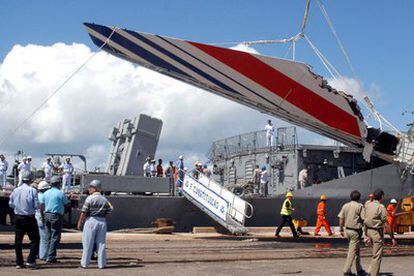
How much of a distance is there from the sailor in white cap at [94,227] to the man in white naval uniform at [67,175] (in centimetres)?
1313

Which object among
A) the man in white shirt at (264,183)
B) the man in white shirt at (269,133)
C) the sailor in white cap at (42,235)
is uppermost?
the man in white shirt at (269,133)

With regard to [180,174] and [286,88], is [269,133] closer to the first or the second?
[180,174]

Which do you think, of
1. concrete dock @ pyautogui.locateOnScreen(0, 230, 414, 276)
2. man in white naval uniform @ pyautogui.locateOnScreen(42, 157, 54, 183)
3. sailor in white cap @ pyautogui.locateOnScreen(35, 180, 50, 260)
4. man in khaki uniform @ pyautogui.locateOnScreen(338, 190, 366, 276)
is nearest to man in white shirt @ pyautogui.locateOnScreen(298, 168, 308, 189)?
concrete dock @ pyautogui.locateOnScreen(0, 230, 414, 276)

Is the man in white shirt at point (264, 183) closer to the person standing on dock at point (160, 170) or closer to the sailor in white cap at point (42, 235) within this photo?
the person standing on dock at point (160, 170)

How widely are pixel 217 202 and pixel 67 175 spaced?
603 cm

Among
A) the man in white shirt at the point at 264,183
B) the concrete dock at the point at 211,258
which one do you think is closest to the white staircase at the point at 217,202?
the concrete dock at the point at 211,258

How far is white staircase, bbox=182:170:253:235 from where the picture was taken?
2283 cm

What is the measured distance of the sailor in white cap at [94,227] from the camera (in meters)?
11.6

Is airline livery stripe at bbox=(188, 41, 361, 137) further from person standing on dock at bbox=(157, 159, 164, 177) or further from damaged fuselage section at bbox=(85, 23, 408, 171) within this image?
person standing on dock at bbox=(157, 159, 164, 177)

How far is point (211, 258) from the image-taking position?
553 inches

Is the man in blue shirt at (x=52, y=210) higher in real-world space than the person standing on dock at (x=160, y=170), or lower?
lower

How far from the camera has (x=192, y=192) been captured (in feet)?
80.6

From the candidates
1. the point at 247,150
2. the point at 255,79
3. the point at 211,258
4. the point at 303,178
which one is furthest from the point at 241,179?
the point at 211,258

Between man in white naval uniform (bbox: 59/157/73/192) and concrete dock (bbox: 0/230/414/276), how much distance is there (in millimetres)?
4650
